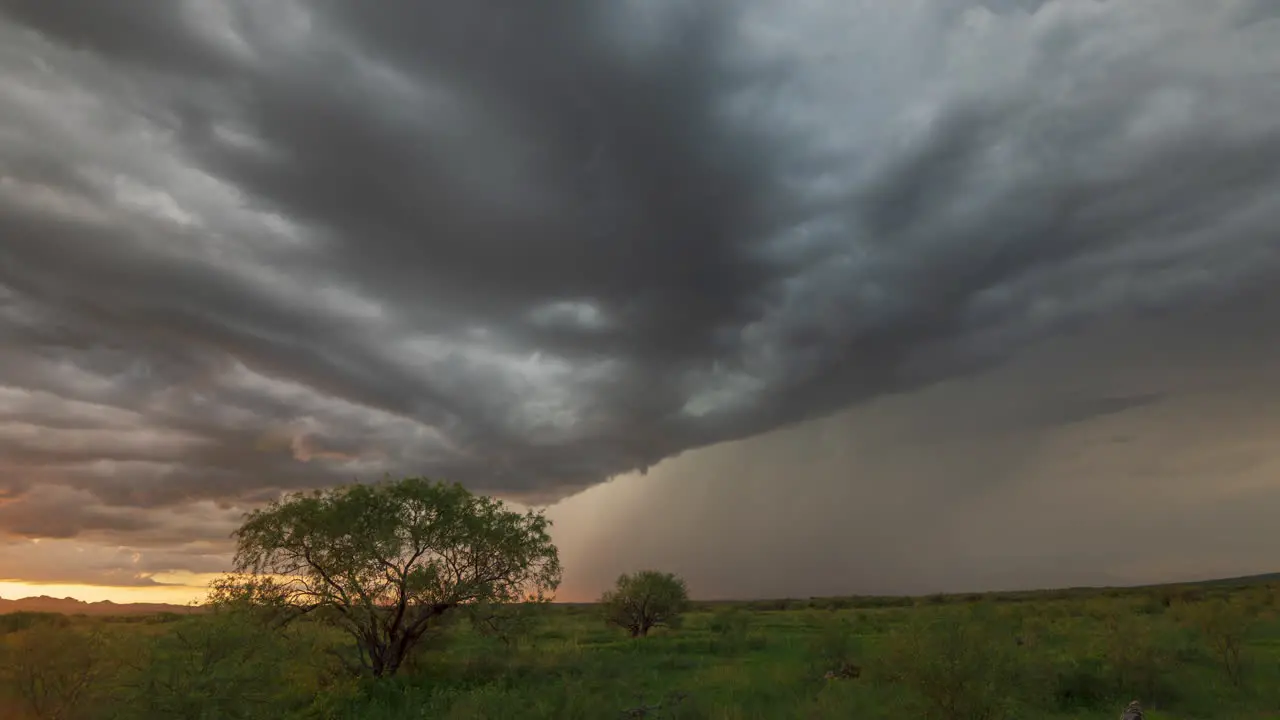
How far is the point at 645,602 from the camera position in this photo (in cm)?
6794

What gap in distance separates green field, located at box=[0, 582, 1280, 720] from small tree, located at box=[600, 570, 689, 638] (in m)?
17.4

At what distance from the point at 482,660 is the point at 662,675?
1054 cm

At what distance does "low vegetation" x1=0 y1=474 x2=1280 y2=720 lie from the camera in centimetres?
2289

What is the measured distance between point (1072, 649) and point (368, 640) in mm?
41524

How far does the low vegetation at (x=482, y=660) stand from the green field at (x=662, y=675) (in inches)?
4.1

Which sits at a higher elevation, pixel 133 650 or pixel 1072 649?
pixel 133 650

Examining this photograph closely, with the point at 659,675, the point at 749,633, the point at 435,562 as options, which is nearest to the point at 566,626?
the point at 749,633

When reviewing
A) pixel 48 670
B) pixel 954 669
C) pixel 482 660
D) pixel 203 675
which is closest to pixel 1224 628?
pixel 954 669

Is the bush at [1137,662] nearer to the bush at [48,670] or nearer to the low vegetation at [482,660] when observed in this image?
the low vegetation at [482,660]

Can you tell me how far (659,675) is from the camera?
132ft

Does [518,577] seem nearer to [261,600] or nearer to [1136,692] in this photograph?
[261,600]

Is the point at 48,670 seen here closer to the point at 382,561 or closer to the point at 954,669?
the point at 382,561

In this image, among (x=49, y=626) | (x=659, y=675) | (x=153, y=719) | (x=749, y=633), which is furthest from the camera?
(x=749, y=633)

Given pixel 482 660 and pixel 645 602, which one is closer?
pixel 482 660
